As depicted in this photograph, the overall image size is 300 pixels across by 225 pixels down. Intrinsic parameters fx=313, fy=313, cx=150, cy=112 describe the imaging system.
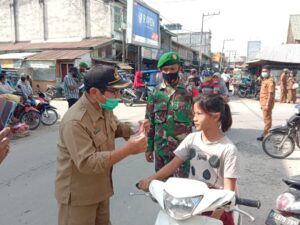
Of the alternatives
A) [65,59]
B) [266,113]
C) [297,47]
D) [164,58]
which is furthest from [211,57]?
[164,58]

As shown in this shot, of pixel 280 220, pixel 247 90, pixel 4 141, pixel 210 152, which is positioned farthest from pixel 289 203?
pixel 247 90

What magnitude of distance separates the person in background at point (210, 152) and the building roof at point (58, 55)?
652 inches

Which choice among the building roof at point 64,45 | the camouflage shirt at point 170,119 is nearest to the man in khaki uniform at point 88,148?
the camouflage shirt at point 170,119

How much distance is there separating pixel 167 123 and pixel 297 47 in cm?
2079

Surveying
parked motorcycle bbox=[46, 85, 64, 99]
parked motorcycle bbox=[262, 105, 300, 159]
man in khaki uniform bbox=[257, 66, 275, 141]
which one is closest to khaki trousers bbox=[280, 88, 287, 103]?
man in khaki uniform bbox=[257, 66, 275, 141]

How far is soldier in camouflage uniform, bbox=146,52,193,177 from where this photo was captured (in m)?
2.81

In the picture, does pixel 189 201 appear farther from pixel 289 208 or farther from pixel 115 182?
pixel 115 182

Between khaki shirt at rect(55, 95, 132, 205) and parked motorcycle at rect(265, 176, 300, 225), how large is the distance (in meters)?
1.30

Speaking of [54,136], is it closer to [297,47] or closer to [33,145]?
[33,145]

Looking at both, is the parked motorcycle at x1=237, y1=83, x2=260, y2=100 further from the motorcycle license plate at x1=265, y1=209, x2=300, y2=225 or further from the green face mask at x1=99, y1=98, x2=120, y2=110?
the green face mask at x1=99, y1=98, x2=120, y2=110

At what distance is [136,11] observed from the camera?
19.0 m

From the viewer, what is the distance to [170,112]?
2822 mm

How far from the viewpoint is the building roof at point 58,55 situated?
18.2m

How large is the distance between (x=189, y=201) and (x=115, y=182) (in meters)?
3.07
